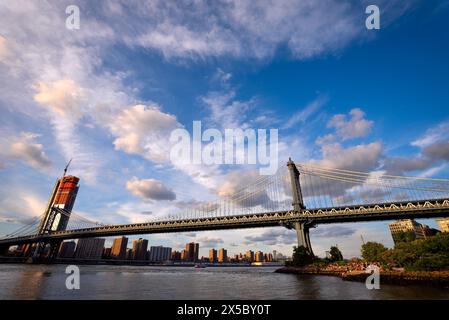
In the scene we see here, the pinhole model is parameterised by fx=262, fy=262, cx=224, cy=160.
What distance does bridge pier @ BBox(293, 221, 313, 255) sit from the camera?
5638 centimetres

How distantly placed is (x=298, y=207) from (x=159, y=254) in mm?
156060

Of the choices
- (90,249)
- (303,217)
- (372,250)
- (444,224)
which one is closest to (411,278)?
(372,250)

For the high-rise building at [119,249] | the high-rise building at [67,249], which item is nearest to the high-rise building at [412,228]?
the high-rise building at [119,249]

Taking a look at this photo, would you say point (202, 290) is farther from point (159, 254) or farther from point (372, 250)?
point (159, 254)

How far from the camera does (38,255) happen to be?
98.6 meters

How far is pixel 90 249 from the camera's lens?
515 ft

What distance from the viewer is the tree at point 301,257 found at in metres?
51.2

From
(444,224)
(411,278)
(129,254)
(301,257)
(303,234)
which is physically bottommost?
(411,278)

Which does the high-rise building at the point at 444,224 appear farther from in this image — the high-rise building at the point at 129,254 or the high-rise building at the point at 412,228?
the high-rise building at the point at 129,254

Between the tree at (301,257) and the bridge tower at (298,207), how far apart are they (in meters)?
2.05

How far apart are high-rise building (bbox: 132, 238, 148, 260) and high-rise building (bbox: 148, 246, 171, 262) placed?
1042 centimetres
